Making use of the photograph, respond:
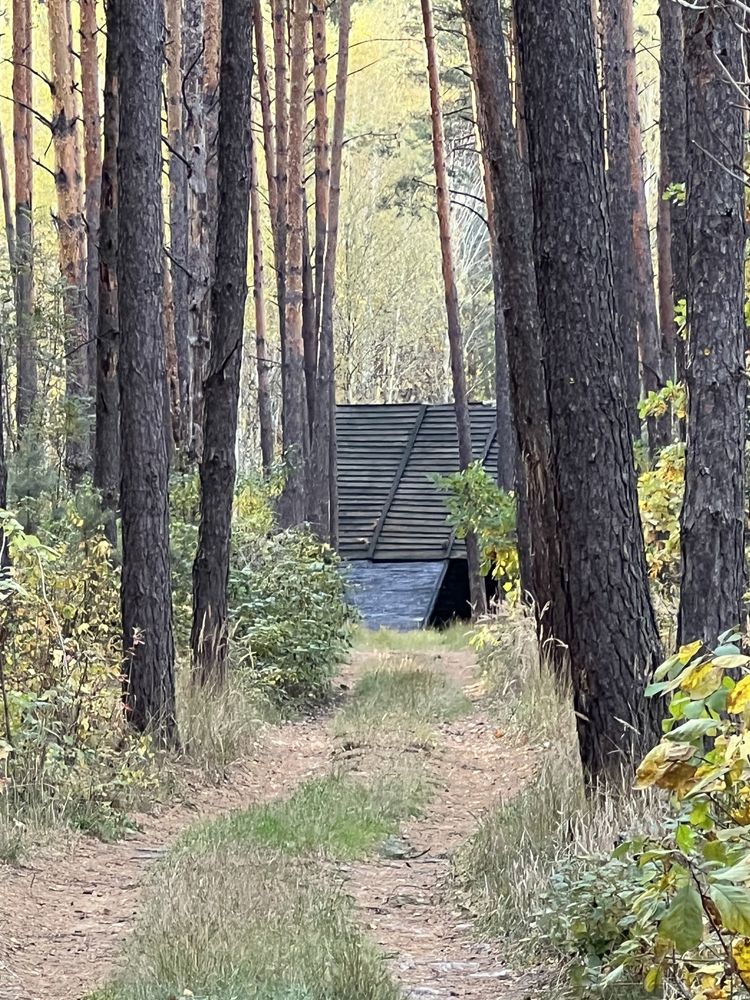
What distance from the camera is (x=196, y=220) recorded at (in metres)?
16.0

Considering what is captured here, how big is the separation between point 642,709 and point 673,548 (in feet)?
11.6

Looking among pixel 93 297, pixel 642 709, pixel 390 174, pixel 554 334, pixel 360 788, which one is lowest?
pixel 360 788

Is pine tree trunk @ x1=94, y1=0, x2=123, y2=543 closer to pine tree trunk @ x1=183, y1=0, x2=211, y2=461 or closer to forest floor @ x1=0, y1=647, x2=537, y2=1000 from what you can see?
pine tree trunk @ x1=183, y1=0, x2=211, y2=461

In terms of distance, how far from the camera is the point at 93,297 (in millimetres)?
18625

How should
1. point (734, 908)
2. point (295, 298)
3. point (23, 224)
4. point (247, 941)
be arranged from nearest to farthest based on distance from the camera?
1. point (734, 908)
2. point (247, 941)
3. point (295, 298)
4. point (23, 224)

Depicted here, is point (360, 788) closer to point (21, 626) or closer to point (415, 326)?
point (21, 626)

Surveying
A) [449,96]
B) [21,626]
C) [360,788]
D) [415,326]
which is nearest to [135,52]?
[21,626]

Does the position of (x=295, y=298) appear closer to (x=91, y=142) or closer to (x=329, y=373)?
(x=329, y=373)

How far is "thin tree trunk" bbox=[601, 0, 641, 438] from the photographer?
15.4 m

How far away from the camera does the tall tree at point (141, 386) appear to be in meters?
8.80

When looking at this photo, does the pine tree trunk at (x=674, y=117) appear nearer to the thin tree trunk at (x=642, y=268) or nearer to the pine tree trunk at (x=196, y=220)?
the thin tree trunk at (x=642, y=268)

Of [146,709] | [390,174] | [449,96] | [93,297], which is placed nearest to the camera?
[146,709]

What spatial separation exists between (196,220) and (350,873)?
1101 centimetres

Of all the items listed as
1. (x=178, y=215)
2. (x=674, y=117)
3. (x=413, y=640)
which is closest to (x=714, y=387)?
(x=674, y=117)
